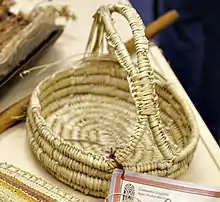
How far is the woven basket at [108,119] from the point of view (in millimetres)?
723

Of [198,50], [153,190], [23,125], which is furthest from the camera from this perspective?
[198,50]

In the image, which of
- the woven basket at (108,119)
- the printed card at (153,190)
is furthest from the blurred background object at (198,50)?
the printed card at (153,190)

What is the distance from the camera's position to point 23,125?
2.97 feet

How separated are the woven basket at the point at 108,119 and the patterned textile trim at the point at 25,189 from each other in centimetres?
4

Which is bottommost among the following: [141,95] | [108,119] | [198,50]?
[198,50]

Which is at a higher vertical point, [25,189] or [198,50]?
[25,189]

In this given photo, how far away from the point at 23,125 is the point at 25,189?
0.20 m

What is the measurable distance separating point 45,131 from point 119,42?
15cm

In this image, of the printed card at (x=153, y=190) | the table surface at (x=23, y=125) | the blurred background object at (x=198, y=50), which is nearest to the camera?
the printed card at (x=153, y=190)

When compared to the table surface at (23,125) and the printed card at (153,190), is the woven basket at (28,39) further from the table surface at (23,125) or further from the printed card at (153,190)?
the printed card at (153,190)

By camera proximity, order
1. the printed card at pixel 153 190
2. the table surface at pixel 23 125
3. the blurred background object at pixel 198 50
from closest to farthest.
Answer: the printed card at pixel 153 190 → the table surface at pixel 23 125 → the blurred background object at pixel 198 50

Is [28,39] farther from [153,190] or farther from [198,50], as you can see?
[198,50]

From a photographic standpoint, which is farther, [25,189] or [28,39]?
[28,39]

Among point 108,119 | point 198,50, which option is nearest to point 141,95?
point 108,119
